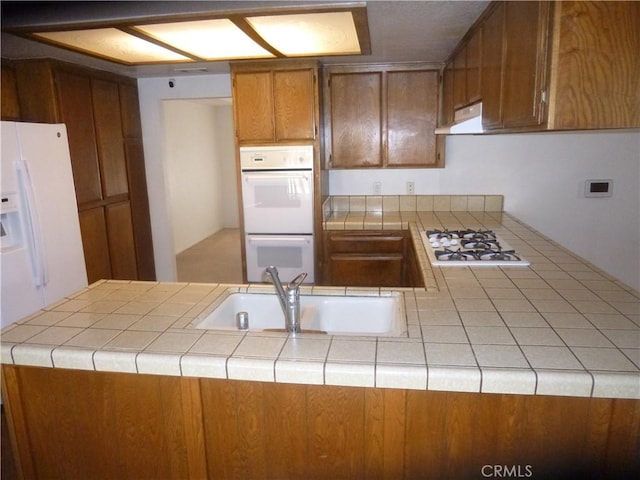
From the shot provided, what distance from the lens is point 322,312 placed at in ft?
5.91

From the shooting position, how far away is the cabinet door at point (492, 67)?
1920mm

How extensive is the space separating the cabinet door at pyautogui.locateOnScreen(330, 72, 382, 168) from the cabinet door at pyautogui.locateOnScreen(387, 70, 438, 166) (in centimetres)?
10

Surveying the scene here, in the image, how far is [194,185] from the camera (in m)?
6.79

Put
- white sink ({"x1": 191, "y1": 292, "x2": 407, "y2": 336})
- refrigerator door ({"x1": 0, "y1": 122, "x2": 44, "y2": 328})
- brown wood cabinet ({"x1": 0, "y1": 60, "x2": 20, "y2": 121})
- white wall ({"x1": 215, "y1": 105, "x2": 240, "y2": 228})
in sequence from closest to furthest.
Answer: white sink ({"x1": 191, "y1": 292, "x2": 407, "y2": 336}) < refrigerator door ({"x1": 0, "y1": 122, "x2": 44, "y2": 328}) < brown wood cabinet ({"x1": 0, "y1": 60, "x2": 20, "y2": 121}) < white wall ({"x1": 215, "y1": 105, "x2": 240, "y2": 228})

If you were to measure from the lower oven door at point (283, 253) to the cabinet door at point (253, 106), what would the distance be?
0.77m

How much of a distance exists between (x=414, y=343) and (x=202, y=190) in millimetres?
6288

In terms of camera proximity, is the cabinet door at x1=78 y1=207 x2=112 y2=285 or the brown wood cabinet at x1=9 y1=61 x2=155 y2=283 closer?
the brown wood cabinet at x1=9 y1=61 x2=155 y2=283

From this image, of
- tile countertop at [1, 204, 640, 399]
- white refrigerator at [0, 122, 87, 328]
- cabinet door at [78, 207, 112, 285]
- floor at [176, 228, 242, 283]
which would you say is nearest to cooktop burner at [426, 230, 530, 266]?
tile countertop at [1, 204, 640, 399]

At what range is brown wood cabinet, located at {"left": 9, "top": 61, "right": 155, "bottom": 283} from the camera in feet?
10.2

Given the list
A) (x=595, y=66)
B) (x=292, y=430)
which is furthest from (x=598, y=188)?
(x=292, y=430)

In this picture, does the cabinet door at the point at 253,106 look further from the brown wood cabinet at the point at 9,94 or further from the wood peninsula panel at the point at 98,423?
the wood peninsula panel at the point at 98,423

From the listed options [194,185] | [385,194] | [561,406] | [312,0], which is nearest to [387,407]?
[561,406]

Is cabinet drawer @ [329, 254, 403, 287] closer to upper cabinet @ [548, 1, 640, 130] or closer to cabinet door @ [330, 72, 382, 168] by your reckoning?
cabinet door @ [330, 72, 382, 168]

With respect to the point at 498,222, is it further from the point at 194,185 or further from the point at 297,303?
the point at 194,185
